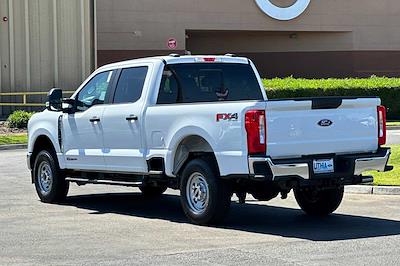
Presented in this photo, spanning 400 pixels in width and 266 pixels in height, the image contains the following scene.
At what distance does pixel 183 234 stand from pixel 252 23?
3306 centimetres

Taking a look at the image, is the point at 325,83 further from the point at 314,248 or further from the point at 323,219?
the point at 314,248

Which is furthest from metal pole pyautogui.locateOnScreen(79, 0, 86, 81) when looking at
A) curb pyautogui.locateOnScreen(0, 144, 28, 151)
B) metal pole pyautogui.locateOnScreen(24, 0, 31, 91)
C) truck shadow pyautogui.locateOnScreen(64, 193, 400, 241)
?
truck shadow pyautogui.locateOnScreen(64, 193, 400, 241)

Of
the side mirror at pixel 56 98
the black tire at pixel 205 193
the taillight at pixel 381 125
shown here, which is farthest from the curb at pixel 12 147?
the taillight at pixel 381 125

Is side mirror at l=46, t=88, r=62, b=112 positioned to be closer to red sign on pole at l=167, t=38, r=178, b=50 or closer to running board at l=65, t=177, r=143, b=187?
running board at l=65, t=177, r=143, b=187

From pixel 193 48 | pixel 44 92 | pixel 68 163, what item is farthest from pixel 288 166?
pixel 193 48

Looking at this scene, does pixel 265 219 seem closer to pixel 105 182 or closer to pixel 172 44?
pixel 105 182

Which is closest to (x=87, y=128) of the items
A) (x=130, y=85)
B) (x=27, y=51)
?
(x=130, y=85)

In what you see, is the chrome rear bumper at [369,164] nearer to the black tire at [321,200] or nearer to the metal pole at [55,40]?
Answer: the black tire at [321,200]

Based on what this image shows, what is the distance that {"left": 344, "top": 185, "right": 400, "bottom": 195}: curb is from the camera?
13703 mm

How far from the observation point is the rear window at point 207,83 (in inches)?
461

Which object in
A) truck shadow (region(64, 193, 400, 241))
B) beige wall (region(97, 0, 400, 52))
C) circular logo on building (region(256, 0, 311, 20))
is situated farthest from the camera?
circular logo on building (region(256, 0, 311, 20))

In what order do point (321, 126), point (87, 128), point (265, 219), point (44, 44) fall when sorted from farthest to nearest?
point (44, 44)
point (87, 128)
point (265, 219)
point (321, 126)

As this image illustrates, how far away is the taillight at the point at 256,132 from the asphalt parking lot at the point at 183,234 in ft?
3.50

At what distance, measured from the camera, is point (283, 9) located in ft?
140
